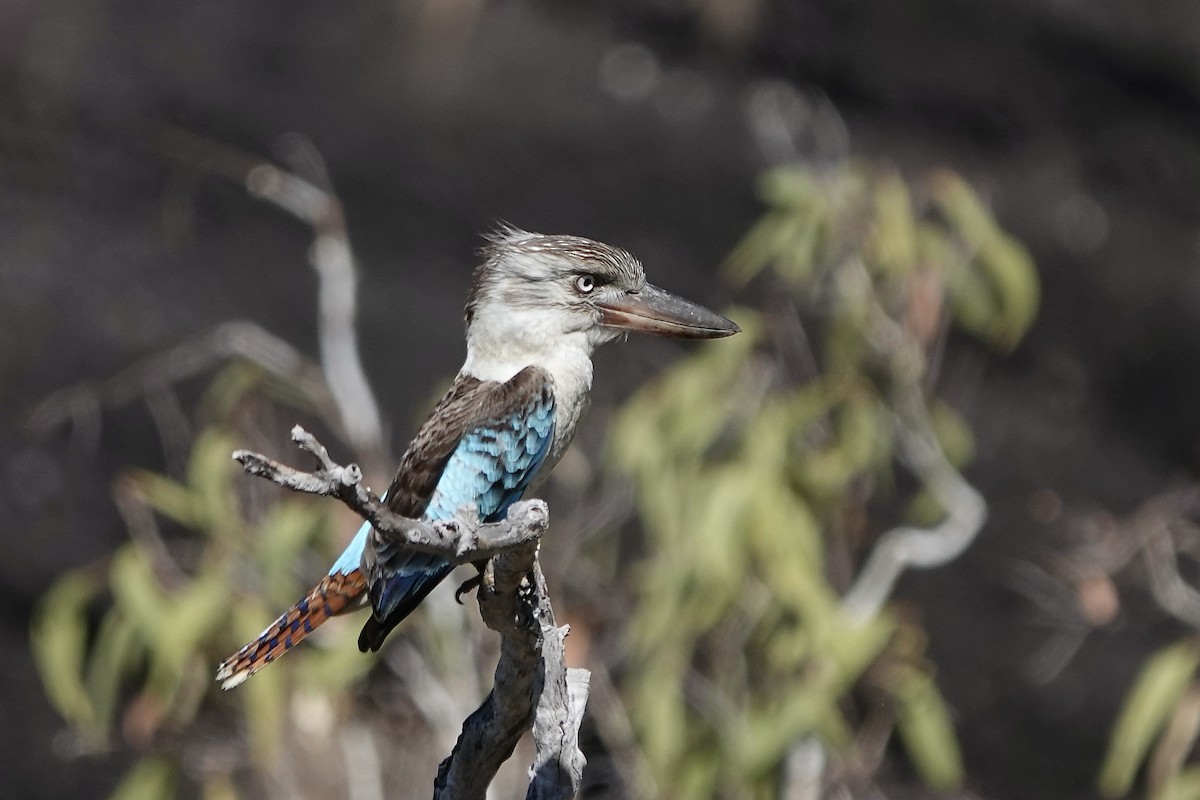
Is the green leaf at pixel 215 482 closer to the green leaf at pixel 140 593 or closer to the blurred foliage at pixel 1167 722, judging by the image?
the green leaf at pixel 140 593

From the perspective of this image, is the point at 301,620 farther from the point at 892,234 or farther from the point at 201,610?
the point at 892,234

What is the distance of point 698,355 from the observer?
11.6ft

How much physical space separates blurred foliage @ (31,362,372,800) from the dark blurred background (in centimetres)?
55

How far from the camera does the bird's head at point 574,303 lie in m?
2.37

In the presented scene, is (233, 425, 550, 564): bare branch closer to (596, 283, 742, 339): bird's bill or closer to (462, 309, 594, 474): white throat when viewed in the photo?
(462, 309, 594, 474): white throat

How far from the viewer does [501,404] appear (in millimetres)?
2195

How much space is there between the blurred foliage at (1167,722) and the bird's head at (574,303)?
1610 mm

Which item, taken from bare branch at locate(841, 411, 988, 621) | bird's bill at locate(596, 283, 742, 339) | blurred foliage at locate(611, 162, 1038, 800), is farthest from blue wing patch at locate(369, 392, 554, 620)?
bare branch at locate(841, 411, 988, 621)

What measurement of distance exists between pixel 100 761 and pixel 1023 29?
11.0 feet

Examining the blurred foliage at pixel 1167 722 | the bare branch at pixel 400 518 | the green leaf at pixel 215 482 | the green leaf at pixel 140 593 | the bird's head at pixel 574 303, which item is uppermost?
the bare branch at pixel 400 518

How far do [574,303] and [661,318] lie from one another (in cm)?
14

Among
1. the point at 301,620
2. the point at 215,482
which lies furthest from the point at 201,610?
the point at 301,620

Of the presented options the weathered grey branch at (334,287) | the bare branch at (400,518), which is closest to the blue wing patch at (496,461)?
the bare branch at (400,518)

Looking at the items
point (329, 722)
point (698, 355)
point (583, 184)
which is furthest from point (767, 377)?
point (329, 722)
